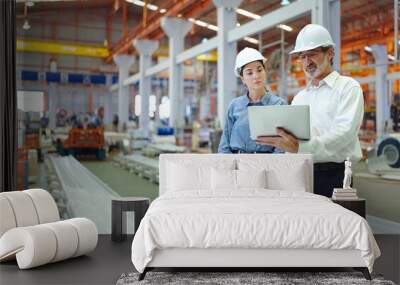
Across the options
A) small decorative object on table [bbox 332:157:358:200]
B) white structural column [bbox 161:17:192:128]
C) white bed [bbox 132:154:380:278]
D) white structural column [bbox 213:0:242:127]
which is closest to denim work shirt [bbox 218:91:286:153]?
small decorative object on table [bbox 332:157:358:200]

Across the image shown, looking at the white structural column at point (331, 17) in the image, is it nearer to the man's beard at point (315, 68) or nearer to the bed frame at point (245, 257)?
the man's beard at point (315, 68)

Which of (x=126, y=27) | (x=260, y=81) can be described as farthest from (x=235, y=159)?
(x=126, y=27)

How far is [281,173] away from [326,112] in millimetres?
737

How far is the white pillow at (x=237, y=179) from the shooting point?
432 cm

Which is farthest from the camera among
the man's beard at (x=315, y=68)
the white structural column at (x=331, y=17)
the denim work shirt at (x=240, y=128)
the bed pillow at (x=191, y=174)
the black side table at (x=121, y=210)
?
the white structural column at (x=331, y=17)

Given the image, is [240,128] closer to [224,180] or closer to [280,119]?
[280,119]

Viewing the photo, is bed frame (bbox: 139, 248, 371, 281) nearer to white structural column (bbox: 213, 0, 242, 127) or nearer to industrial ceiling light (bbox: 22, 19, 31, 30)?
white structural column (bbox: 213, 0, 242, 127)

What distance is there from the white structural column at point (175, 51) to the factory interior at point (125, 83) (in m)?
0.01

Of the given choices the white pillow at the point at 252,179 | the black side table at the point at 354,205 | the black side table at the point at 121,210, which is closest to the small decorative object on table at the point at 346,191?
the black side table at the point at 354,205

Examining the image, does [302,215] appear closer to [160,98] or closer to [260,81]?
[260,81]

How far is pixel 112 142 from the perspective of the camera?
5691 millimetres

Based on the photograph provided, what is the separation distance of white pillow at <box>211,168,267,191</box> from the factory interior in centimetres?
108

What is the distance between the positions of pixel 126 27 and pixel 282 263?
11.0 ft

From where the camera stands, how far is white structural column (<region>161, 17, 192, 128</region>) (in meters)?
5.62
